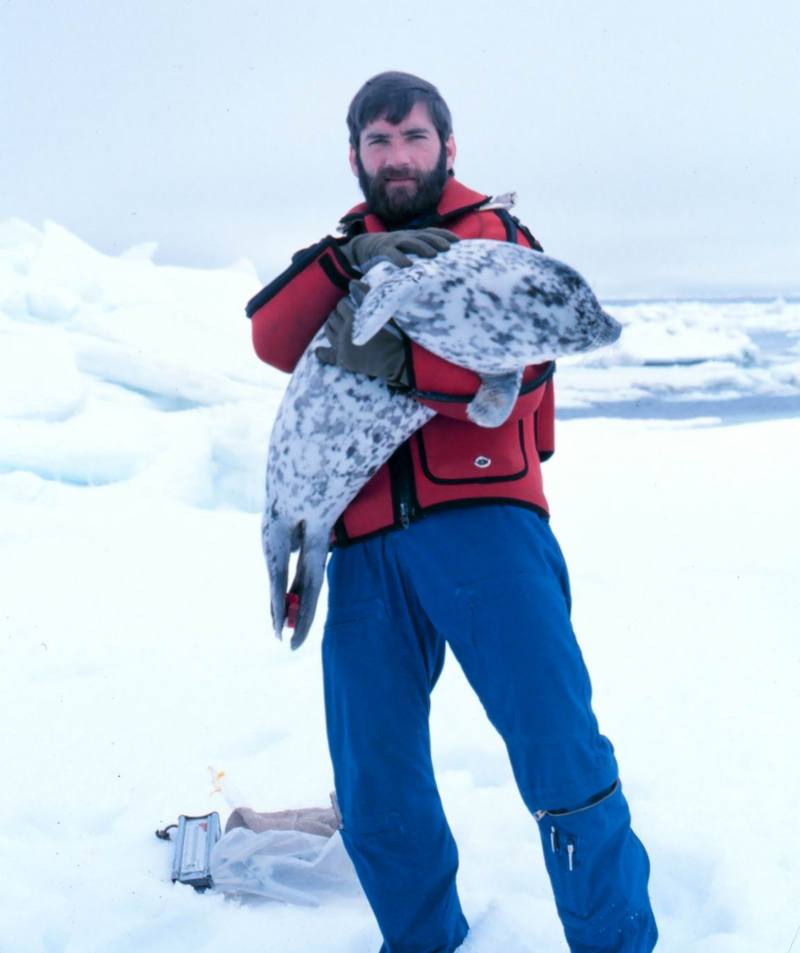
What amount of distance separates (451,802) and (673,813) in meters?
0.60

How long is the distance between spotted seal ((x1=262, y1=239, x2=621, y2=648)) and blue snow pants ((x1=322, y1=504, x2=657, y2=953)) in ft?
0.43

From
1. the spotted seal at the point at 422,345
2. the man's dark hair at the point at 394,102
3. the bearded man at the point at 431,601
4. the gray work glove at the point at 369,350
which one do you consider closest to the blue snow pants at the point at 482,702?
the bearded man at the point at 431,601

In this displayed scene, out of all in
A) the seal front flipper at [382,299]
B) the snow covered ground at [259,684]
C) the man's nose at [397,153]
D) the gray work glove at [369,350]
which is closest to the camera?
the seal front flipper at [382,299]

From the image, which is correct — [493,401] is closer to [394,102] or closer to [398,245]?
[398,245]

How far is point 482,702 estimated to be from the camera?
1.61 m

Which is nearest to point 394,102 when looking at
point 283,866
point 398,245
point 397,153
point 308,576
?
point 397,153

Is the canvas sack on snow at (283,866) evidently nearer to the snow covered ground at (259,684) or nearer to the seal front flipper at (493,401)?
the snow covered ground at (259,684)

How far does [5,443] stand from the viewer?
6.39 metres

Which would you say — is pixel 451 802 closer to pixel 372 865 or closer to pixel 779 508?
pixel 372 865

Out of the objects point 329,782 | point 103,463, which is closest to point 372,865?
point 329,782

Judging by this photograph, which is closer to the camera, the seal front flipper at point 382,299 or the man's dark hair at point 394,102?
the seal front flipper at point 382,299

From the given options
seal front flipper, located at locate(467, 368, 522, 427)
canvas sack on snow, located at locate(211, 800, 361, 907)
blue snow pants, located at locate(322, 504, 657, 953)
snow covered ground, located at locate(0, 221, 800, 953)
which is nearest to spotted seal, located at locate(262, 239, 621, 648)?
seal front flipper, located at locate(467, 368, 522, 427)

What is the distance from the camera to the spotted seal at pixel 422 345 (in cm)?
160

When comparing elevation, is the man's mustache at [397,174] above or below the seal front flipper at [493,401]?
above
